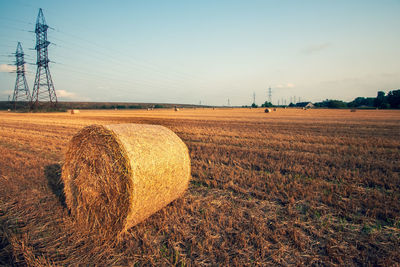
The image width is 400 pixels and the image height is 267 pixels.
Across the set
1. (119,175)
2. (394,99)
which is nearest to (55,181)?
(119,175)

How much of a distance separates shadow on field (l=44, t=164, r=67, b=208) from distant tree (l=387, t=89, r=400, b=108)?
320ft

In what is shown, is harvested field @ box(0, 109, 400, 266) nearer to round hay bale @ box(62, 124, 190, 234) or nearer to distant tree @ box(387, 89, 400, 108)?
round hay bale @ box(62, 124, 190, 234)

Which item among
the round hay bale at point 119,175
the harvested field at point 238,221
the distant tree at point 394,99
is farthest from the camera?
the distant tree at point 394,99

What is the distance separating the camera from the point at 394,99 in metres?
75.1

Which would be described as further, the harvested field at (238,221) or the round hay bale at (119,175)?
the round hay bale at (119,175)

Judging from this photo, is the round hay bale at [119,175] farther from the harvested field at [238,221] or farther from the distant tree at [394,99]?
the distant tree at [394,99]

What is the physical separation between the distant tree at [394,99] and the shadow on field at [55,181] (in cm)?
9745

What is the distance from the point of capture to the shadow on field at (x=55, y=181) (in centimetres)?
503

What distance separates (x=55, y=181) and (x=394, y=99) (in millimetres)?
100227

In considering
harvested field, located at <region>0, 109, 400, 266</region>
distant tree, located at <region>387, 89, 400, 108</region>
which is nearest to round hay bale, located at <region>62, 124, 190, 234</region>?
harvested field, located at <region>0, 109, 400, 266</region>

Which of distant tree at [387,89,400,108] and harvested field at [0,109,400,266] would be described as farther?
distant tree at [387,89,400,108]

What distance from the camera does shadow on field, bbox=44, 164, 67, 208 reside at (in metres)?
5.03

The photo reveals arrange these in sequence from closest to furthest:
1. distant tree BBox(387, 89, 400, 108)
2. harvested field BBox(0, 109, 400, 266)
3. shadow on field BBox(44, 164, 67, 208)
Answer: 1. harvested field BBox(0, 109, 400, 266)
2. shadow on field BBox(44, 164, 67, 208)
3. distant tree BBox(387, 89, 400, 108)

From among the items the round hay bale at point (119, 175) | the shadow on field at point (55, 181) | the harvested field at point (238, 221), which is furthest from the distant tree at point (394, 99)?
the shadow on field at point (55, 181)
